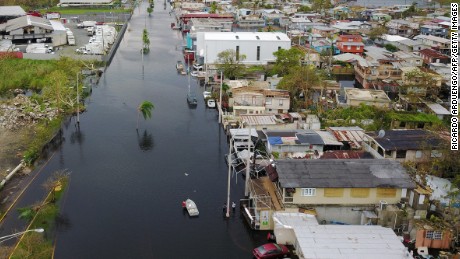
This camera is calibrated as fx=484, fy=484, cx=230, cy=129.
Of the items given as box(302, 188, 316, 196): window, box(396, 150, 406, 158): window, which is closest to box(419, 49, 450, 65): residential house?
box(396, 150, 406, 158): window

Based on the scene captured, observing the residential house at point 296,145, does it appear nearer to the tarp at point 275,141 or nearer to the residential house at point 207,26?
the tarp at point 275,141

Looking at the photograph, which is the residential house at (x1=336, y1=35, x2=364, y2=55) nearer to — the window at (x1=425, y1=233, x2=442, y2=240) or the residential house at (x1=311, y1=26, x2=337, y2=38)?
the residential house at (x1=311, y1=26, x2=337, y2=38)

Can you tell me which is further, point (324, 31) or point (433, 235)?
point (324, 31)

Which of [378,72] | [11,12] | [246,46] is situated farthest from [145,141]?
[11,12]

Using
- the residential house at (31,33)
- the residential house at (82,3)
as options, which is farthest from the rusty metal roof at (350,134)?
the residential house at (82,3)

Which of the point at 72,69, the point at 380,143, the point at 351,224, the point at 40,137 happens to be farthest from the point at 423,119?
the point at 72,69

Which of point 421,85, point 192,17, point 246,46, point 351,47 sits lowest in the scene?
point 421,85

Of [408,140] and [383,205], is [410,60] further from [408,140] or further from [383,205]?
[383,205]

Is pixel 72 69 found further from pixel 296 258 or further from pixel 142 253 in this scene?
pixel 296 258
